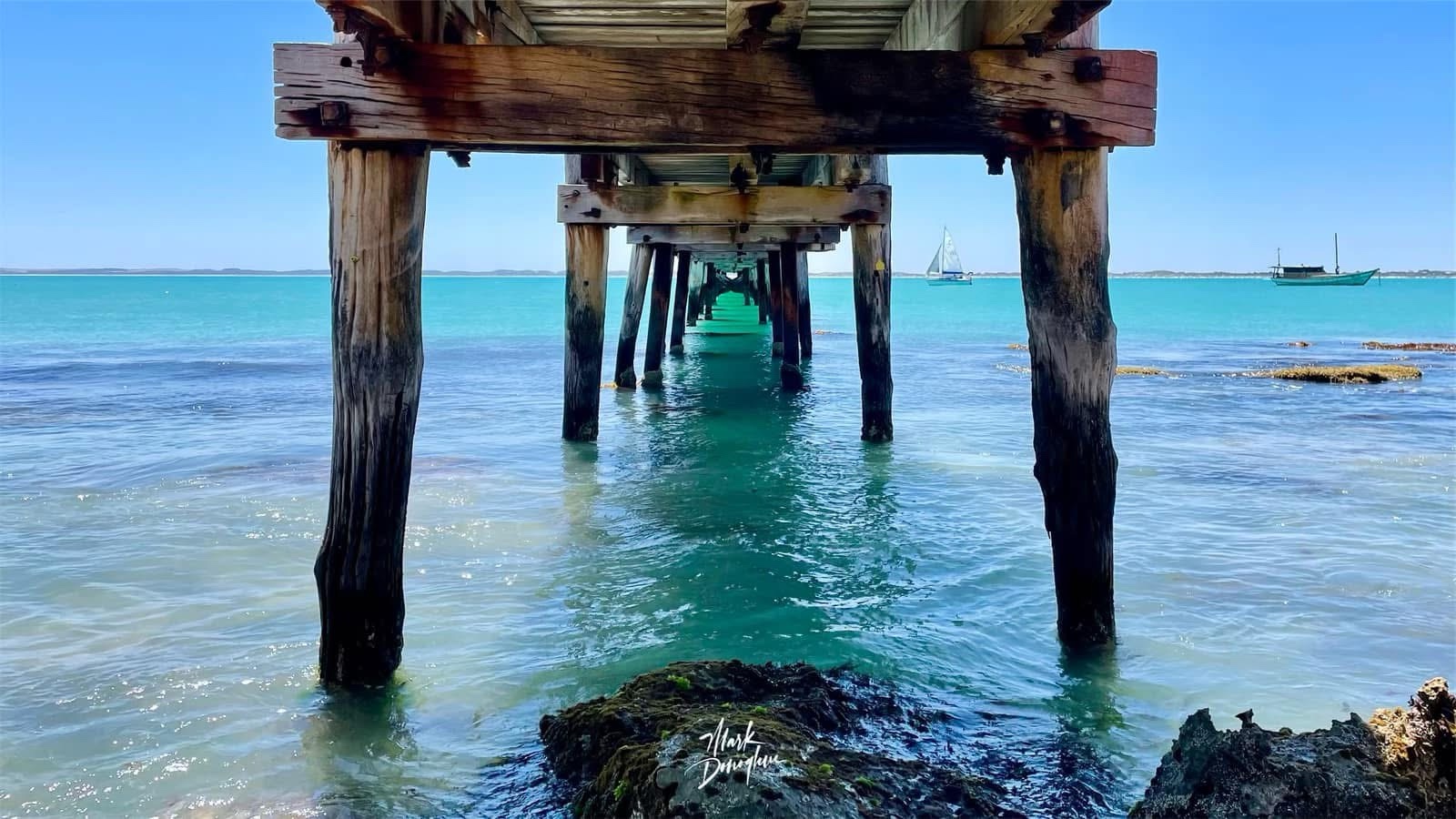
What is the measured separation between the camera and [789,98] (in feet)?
12.8

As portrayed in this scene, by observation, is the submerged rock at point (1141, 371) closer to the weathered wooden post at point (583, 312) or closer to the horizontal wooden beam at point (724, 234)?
the horizontal wooden beam at point (724, 234)

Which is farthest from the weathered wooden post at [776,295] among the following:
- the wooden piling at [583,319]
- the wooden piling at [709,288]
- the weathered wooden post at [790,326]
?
the wooden piling at [709,288]

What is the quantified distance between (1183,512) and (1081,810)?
5012 mm

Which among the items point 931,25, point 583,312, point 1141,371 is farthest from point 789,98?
point 1141,371

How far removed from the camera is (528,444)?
10.9 metres

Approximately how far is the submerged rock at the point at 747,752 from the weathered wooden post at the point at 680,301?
1832 centimetres

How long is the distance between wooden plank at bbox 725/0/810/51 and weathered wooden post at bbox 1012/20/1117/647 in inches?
41.6

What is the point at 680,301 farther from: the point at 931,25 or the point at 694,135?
the point at 694,135

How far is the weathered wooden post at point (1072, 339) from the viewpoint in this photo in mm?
3986

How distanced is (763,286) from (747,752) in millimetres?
29007

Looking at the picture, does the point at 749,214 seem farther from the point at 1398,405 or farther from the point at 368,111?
the point at 1398,405

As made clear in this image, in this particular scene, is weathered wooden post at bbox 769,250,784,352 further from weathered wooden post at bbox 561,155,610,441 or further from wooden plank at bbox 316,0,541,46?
wooden plank at bbox 316,0,541,46

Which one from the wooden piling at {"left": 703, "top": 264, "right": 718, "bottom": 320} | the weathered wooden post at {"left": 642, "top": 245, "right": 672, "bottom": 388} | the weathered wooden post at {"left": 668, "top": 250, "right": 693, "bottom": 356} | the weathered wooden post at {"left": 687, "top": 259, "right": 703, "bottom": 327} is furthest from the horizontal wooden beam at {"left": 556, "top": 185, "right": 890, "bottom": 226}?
the wooden piling at {"left": 703, "top": 264, "right": 718, "bottom": 320}

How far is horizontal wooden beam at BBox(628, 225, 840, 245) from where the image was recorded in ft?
43.1
